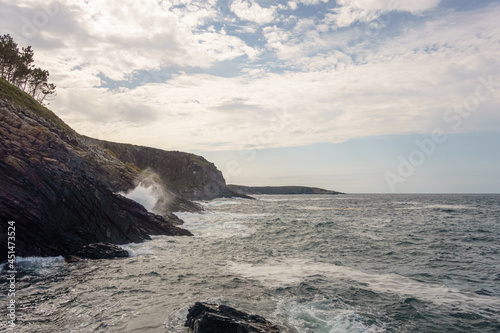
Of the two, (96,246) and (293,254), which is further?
(293,254)

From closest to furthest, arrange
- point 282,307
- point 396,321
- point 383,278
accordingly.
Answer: point 396,321
point 282,307
point 383,278

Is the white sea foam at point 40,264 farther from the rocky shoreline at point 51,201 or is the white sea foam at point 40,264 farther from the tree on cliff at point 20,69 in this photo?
the tree on cliff at point 20,69

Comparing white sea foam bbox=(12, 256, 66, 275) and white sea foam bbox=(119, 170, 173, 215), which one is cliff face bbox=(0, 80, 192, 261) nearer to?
white sea foam bbox=(12, 256, 66, 275)

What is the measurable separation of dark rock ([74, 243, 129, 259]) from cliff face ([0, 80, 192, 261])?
19.5 inches

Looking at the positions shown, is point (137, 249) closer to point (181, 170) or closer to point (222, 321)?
point (222, 321)

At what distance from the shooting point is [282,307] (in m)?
13.0

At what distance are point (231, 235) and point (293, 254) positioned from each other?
10788mm

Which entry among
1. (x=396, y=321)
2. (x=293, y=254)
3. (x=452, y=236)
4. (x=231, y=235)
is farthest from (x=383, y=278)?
(x=452, y=236)

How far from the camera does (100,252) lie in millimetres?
20500

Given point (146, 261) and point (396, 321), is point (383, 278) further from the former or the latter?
point (146, 261)

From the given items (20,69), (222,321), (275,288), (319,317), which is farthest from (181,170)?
(222,321)

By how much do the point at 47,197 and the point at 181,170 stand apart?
13162cm

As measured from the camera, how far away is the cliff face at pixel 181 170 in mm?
138375

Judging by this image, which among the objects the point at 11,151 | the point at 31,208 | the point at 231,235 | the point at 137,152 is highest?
the point at 137,152
